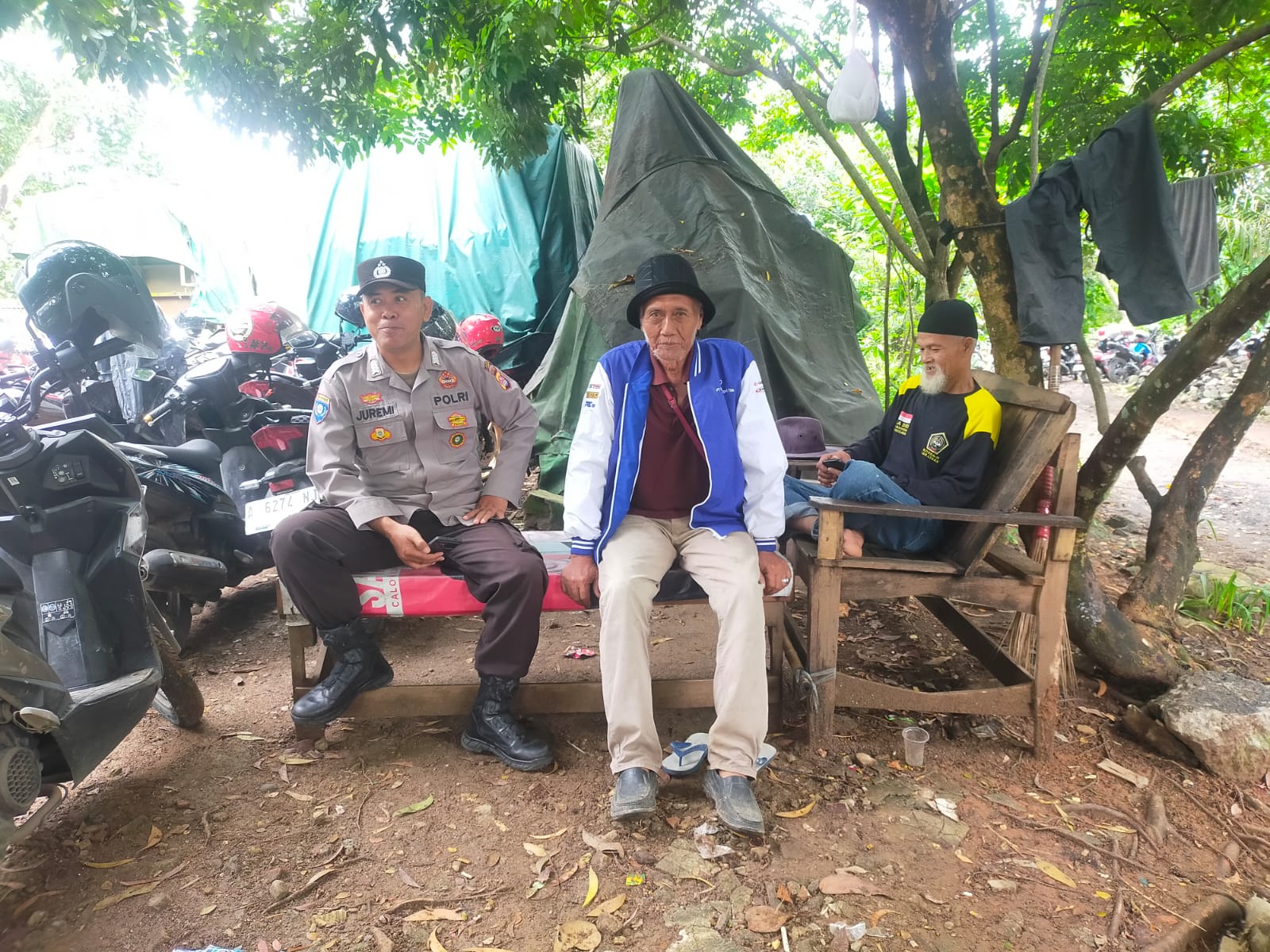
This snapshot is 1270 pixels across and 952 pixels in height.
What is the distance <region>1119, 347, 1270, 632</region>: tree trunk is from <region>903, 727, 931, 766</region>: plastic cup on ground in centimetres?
168

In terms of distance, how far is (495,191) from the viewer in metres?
8.45

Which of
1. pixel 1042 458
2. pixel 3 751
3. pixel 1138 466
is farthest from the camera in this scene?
pixel 1138 466

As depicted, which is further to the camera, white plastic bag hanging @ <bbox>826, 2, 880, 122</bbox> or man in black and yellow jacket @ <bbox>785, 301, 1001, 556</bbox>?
white plastic bag hanging @ <bbox>826, 2, 880, 122</bbox>

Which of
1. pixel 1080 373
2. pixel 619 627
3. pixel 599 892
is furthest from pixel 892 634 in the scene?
pixel 1080 373

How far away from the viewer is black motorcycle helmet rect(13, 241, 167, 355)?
3.29 meters

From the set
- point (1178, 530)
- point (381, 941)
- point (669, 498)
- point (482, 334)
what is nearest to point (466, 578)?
point (669, 498)

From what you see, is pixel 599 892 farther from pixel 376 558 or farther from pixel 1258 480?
pixel 1258 480

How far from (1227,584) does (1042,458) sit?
2249mm

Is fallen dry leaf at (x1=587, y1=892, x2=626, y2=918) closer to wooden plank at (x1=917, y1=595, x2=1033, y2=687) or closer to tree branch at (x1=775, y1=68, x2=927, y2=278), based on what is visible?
wooden plank at (x1=917, y1=595, x2=1033, y2=687)

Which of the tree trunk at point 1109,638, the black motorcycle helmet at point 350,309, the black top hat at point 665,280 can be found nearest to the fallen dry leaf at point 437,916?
the black top hat at point 665,280

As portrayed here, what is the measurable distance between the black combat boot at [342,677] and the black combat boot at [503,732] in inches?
16.5

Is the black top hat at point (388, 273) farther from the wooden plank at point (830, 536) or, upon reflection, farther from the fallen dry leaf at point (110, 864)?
the fallen dry leaf at point (110, 864)

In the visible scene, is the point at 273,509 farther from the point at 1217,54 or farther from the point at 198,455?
the point at 1217,54

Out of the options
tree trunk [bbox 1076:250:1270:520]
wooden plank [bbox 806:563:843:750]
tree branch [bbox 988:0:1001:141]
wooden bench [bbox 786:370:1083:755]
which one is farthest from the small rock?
tree branch [bbox 988:0:1001:141]
